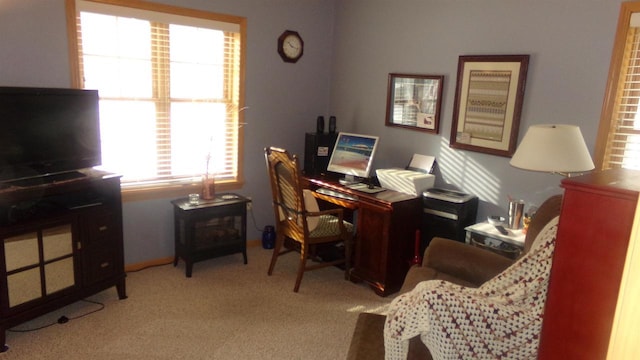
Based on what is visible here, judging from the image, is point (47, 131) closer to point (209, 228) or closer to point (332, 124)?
point (209, 228)

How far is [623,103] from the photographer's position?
2.60 metres

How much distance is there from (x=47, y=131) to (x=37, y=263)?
30.5 inches

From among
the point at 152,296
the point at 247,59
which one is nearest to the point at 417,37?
the point at 247,59

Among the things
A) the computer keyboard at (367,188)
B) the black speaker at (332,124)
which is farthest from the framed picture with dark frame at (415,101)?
the computer keyboard at (367,188)

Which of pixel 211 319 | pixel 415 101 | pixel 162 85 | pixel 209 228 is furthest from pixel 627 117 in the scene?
pixel 162 85

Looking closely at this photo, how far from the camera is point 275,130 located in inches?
164

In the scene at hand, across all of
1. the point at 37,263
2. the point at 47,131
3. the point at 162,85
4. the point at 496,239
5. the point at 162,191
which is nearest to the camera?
the point at 37,263

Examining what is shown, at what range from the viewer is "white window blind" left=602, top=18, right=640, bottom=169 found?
254 cm

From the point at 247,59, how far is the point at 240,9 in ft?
1.31

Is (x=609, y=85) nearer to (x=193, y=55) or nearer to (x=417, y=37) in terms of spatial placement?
(x=417, y=37)

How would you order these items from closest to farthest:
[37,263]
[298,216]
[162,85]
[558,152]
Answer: [558,152]
[37,263]
[298,216]
[162,85]

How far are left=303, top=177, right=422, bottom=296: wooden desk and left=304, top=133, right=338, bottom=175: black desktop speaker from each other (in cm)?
64

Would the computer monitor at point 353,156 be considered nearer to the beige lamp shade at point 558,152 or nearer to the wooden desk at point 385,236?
the wooden desk at point 385,236

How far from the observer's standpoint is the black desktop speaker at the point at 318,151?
3977 millimetres
